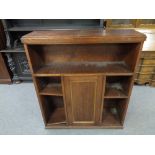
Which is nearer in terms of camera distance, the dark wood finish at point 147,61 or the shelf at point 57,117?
the shelf at point 57,117

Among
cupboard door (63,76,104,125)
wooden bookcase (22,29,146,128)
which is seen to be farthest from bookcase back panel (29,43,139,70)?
cupboard door (63,76,104,125)

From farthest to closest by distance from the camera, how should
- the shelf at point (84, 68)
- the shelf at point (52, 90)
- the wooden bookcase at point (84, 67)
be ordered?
1. the shelf at point (52, 90)
2. the shelf at point (84, 68)
3. the wooden bookcase at point (84, 67)

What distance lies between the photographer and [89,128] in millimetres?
1700

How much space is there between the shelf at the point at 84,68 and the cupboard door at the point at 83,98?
0.06 metres

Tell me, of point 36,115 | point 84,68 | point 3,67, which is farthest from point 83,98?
point 3,67

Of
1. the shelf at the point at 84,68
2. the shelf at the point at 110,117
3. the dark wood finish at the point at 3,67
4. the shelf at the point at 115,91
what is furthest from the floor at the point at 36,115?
the shelf at the point at 84,68

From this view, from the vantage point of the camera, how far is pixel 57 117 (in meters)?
1.79

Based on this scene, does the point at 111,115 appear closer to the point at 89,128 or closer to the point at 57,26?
the point at 89,128

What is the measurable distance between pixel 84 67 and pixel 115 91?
434mm

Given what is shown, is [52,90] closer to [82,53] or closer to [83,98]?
[83,98]

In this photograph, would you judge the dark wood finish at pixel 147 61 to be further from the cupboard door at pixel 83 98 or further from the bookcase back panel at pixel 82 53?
the cupboard door at pixel 83 98

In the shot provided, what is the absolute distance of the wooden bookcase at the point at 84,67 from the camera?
1154mm

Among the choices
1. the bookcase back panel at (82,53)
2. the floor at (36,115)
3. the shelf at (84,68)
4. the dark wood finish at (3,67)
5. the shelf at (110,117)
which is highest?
the bookcase back panel at (82,53)

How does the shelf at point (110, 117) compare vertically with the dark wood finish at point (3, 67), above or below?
below
